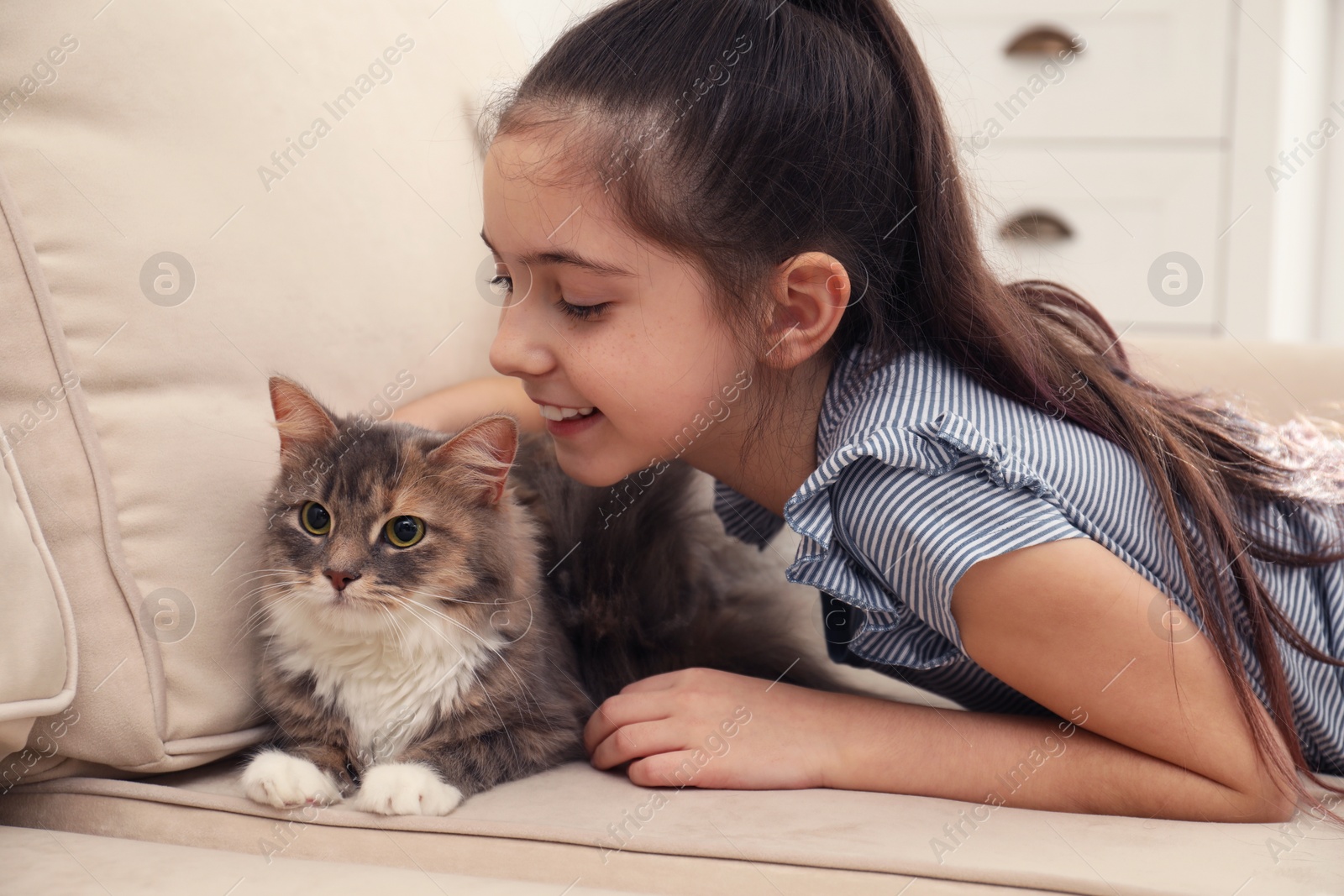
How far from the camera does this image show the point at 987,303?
127 cm

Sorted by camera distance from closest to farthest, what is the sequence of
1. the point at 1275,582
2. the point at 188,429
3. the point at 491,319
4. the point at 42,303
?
the point at 42,303
the point at 188,429
the point at 1275,582
the point at 491,319

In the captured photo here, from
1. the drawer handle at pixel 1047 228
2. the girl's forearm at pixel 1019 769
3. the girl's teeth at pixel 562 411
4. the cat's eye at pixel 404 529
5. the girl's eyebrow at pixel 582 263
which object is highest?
the drawer handle at pixel 1047 228

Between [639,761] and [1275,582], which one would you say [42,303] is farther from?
[1275,582]

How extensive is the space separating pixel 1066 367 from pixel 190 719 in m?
1.14

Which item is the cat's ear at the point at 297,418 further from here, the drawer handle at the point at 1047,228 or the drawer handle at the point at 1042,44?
the drawer handle at the point at 1042,44

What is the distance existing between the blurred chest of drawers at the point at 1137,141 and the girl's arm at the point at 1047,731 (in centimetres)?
255

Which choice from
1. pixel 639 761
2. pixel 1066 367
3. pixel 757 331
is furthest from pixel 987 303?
pixel 639 761

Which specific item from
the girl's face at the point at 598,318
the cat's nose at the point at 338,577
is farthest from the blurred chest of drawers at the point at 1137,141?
the cat's nose at the point at 338,577

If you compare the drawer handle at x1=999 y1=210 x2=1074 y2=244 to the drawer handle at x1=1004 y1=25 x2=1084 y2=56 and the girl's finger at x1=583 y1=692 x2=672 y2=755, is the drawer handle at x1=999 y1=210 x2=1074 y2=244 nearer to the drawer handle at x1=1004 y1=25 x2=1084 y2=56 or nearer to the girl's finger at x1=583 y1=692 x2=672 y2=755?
the drawer handle at x1=1004 y1=25 x2=1084 y2=56

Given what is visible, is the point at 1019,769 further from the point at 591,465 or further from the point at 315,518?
the point at 315,518

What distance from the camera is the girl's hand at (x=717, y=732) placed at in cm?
109

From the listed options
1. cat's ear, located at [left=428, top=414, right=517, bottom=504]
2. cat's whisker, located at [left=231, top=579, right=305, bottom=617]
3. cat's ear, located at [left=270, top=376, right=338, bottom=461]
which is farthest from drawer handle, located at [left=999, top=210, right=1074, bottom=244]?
cat's whisker, located at [left=231, top=579, right=305, bottom=617]

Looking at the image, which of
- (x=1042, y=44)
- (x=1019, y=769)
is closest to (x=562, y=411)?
(x=1019, y=769)

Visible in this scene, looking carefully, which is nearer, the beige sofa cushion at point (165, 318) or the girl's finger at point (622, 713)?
the beige sofa cushion at point (165, 318)
